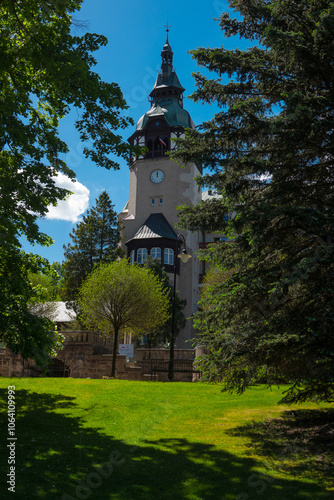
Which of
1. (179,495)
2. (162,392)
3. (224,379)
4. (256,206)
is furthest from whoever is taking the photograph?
(162,392)

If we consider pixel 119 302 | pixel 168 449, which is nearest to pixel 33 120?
pixel 168 449

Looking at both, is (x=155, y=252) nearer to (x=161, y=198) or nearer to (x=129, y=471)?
(x=161, y=198)

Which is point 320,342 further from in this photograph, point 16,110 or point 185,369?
point 185,369

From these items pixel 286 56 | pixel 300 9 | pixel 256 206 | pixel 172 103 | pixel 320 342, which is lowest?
pixel 320 342

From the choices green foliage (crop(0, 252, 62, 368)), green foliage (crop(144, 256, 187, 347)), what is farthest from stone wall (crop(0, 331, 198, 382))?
green foliage (crop(0, 252, 62, 368))

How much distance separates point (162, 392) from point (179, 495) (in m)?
9.43

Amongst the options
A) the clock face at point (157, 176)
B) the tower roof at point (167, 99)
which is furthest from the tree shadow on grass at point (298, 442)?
the tower roof at point (167, 99)

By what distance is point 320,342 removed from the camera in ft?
25.7

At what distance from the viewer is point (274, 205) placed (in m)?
8.53

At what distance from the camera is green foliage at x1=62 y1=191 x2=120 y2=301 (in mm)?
47156

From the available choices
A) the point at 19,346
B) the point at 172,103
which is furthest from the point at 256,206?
the point at 172,103

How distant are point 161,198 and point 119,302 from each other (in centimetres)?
2676

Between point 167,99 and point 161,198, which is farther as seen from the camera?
point 167,99

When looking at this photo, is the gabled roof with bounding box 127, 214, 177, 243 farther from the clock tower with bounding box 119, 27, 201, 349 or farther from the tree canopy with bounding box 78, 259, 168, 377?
the tree canopy with bounding box 78, 259, 168, 377
